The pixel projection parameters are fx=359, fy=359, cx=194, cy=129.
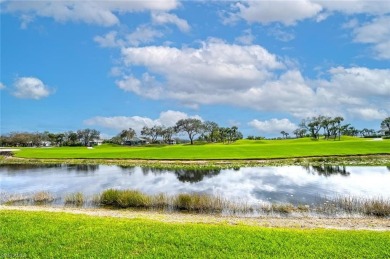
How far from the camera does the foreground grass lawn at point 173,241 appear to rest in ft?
45.2

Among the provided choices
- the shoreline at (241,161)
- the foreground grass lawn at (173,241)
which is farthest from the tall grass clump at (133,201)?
the shoreline at (241,161)

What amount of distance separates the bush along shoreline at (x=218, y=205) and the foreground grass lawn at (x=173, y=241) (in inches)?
388

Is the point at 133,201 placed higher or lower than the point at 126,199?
lower

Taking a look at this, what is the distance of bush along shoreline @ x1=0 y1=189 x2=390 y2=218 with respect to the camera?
26.7 meters

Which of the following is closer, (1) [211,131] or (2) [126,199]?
(2) [126,199]

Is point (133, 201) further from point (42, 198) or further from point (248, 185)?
point (248, 185)

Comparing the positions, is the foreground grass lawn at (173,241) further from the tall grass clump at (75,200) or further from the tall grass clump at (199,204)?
the tall grass clump at (75,200)

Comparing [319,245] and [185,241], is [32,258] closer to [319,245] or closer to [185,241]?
[185,241]

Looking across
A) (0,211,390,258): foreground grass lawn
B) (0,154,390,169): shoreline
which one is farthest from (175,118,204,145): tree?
(0,211,390,258): foreground grass lawn

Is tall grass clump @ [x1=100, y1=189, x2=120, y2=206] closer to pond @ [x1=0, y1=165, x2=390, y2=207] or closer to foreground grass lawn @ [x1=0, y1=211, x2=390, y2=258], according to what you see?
pond @ [x1=0, y1=165, x2=390, y2=207]

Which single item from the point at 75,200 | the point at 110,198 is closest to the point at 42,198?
the point at 75,200

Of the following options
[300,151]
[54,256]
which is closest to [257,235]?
[54,256]

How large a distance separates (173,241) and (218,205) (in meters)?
13.8

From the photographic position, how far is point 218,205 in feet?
93.9
